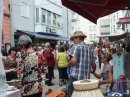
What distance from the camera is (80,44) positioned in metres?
4.30

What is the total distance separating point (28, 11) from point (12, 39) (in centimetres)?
409

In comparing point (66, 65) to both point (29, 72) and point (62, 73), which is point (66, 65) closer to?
point (29, 72)

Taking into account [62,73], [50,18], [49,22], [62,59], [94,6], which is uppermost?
[50,18]

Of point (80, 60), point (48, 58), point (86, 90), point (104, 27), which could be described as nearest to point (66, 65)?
point (80, 60)

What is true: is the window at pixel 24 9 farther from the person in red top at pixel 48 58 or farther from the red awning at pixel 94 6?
the red awning at pixel 94 6

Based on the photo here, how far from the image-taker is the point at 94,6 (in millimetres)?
5234

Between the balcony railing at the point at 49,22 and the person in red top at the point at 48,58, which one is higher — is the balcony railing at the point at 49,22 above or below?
above

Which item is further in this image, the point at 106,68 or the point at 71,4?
the point at 71,4

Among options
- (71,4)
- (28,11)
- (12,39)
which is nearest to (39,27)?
(28,11)

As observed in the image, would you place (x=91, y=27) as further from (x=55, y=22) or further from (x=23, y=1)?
(x=23, y=1)

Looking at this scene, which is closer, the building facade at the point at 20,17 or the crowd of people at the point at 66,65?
the crowd of people at the point at 66,65

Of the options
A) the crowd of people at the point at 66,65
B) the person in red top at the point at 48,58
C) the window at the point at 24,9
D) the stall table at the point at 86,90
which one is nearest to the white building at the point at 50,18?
the window at the point at 24,9

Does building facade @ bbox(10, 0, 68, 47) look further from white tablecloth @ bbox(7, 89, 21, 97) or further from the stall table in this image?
the stall table

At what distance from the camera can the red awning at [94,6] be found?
4.70 meters
